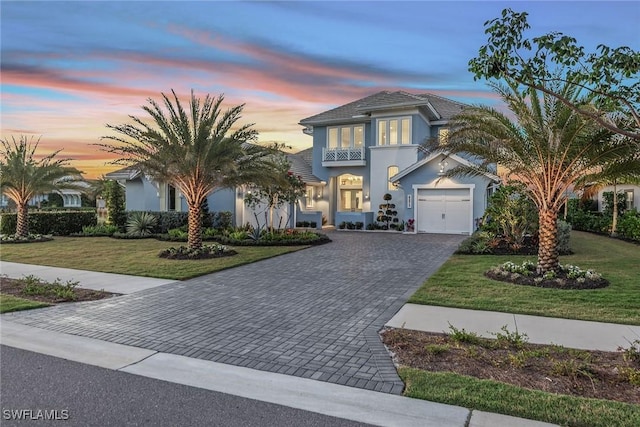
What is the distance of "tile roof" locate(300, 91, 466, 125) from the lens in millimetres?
24750

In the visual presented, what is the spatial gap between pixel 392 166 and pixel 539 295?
1803cm

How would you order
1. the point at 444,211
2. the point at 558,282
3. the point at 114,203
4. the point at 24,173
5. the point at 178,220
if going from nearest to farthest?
the point at 558,282
the point at 24,173
the point at 178,220
the point at 444,211
the point at 114,203

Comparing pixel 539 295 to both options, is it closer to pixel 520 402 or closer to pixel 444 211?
pixel 520 402

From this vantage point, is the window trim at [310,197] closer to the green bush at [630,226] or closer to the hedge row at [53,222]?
the hedge row at [53,222]

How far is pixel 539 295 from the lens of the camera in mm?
8562

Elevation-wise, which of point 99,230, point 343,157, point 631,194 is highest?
point 343,157

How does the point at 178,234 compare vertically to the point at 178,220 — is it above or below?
below

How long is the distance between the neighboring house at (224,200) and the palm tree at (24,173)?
409 cm

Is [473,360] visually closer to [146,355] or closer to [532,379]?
[532,379]

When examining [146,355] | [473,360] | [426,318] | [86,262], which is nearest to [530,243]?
[426,318]

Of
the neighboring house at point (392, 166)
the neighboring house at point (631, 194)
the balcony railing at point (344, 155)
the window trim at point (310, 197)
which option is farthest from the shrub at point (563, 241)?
the window trim at point (310, 197)

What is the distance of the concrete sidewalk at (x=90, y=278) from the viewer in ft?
31.1

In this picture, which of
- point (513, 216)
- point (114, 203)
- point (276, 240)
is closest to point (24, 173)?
point (114, 203)

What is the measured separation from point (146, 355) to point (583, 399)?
199 inches
